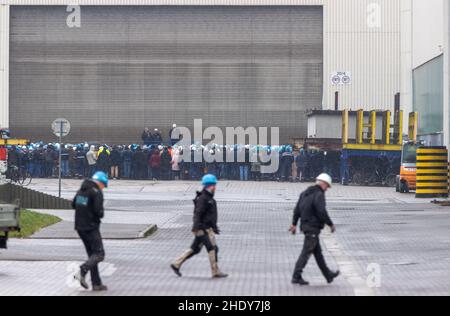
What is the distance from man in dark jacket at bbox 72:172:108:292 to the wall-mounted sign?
45.4 metres

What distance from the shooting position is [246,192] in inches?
1817

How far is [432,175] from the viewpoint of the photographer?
42188mm

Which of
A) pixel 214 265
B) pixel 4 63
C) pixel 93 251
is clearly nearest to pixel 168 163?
pixel 4 63

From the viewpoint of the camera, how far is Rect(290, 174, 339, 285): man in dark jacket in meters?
17.3

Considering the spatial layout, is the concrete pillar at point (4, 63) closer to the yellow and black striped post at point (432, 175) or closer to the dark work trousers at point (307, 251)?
the yellow and black striped post at point (432, 175)

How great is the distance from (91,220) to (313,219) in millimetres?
3339

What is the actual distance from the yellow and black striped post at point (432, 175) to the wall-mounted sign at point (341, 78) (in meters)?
19.1

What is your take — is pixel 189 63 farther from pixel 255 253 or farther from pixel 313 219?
pixel 313 219

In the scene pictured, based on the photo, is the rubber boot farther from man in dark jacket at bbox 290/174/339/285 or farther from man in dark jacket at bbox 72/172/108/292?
man in dark jacket at bbox 72/172/108/292

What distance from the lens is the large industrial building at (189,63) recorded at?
61.2 m

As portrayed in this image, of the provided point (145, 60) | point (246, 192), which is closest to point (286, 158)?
point (246, 192)

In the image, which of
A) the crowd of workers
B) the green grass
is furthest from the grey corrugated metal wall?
the green grass
